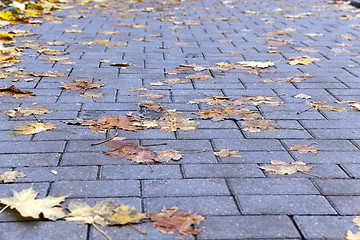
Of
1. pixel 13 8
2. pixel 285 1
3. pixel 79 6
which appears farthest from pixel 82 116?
pixel 285 1

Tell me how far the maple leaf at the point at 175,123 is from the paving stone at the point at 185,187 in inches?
27.2

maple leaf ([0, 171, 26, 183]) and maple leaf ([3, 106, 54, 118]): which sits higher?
maple leaf ([0, 171, 26, 183])

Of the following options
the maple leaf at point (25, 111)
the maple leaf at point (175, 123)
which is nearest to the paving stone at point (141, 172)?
the maple leaf at point (175, 123)

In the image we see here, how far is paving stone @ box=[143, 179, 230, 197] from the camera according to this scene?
6.98 ft

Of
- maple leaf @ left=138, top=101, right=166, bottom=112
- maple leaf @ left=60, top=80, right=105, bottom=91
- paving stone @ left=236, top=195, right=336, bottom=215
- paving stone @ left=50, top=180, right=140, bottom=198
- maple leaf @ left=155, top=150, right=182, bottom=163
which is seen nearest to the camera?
paving stone @ left=236, top=195, right=336, bottom=215

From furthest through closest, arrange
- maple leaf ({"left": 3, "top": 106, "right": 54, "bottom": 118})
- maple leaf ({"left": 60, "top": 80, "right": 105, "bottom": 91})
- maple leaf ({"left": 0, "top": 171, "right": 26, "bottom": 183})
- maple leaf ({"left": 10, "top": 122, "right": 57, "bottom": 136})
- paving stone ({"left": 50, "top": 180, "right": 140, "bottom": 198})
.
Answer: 1. maple leaf ({"left": 60, "top": 80, "right": 105, "bottom": 91})
2. maple leaf ({"left": 3, "top": 106, "right": 54, "bottom": 118})
3. maple leaf ({"left": 10, "top": 122, "right": 57, "bottom": 136})
4. maple leaf ({"left": 0, "top": 171, "right": 26, "bottom": 183})
5. paving stone ({"left": 50, "top": 180, "right": 140, "bottom": 198})

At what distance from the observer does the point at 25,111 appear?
315cm

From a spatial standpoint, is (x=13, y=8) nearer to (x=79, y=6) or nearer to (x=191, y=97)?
(x=79, y=6)

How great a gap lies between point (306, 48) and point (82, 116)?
3.12m

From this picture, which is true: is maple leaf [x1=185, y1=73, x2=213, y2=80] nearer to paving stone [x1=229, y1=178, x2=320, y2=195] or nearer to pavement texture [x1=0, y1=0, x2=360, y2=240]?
pavement texture [x1=0, y1=0, x2=360, y2=240]

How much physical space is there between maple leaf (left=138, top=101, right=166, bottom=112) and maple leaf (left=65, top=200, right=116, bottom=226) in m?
1.30

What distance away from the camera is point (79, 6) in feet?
28.8

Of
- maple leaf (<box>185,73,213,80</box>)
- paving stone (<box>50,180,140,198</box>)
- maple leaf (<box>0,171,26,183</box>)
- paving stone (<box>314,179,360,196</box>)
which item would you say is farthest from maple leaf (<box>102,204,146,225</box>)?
maple leaf (<box>185,73,213,80</box>)

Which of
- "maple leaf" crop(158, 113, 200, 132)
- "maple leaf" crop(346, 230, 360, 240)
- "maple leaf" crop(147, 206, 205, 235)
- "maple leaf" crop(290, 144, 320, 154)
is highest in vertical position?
"maple leaf" crop(346, 230, 360, 240)
